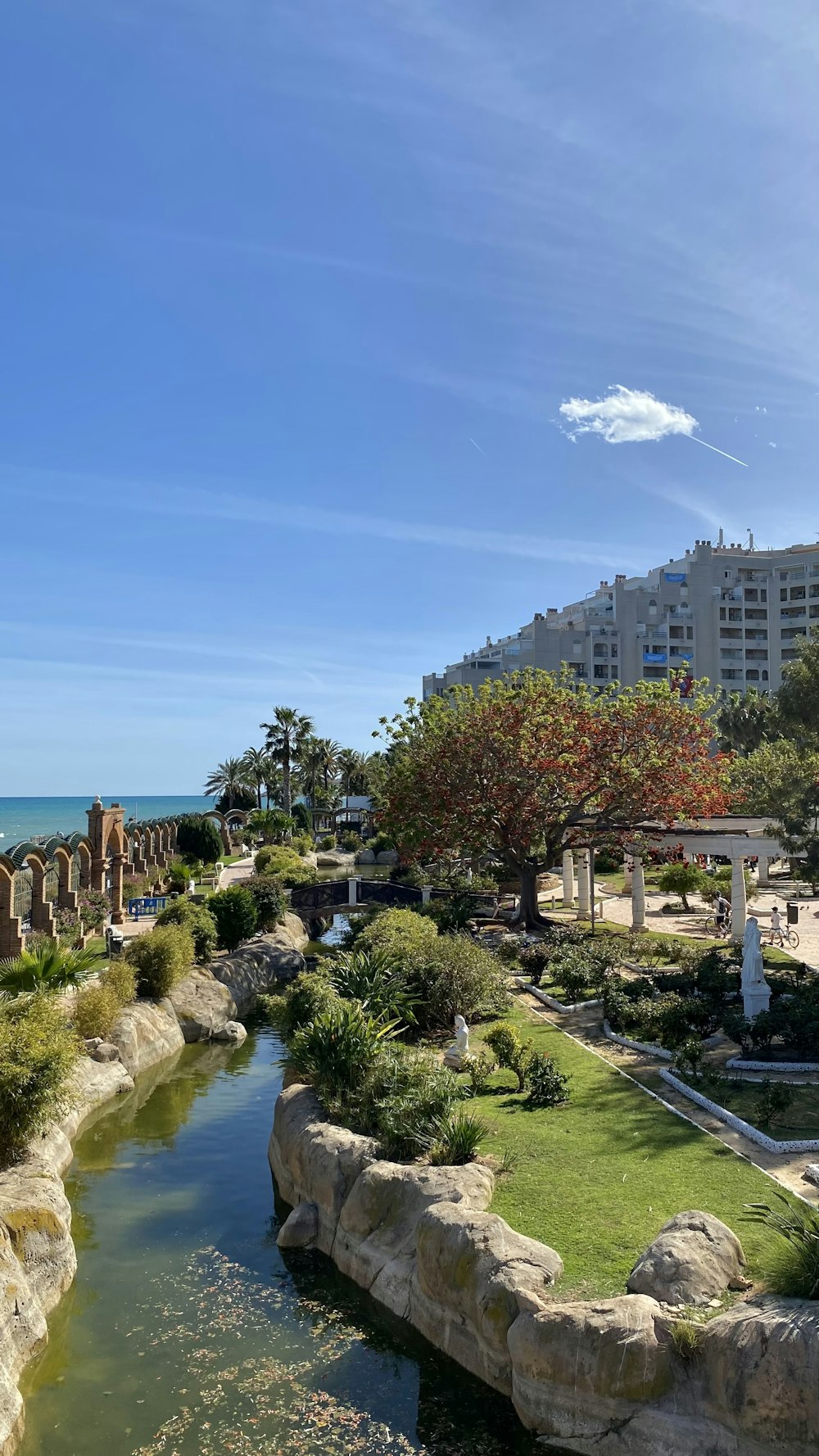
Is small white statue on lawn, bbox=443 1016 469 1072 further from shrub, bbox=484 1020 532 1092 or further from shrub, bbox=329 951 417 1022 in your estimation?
shrub, bbox=329 951 417 1022

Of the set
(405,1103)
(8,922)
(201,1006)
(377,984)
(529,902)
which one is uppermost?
(8,922)

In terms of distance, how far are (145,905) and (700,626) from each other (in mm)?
74918

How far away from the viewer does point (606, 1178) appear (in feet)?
39.5

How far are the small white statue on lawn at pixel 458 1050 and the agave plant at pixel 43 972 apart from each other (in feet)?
26.4

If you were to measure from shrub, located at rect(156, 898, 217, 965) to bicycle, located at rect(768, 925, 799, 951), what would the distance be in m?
17.2

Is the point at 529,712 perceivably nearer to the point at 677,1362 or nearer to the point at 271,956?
the point at 271,956

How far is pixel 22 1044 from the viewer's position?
13.6 meters

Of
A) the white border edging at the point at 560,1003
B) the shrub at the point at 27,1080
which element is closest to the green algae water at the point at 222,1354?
the shrub at the point at 27,1080

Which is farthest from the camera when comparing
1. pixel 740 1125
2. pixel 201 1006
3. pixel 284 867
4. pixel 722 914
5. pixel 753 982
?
pixel 284 867

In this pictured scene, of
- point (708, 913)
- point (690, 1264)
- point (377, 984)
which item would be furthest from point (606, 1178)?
point (708, 913)

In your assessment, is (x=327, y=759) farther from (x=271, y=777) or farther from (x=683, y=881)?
(x=683, y=881)

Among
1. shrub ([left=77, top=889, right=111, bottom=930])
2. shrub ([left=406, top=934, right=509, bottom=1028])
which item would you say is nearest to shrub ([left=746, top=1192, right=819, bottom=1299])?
shrub ([left=406, top=934, right=509, bottom=1028])

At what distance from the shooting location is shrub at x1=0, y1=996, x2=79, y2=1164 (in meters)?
13.3

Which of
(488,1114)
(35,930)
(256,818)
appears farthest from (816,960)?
(256,818)
